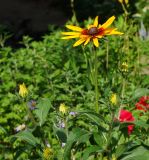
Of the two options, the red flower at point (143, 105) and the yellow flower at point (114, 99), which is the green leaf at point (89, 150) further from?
the red flower at point (143, 105)

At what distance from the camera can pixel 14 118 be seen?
12.1ft

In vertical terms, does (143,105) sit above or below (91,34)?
below

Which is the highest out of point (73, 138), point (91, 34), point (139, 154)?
point (91, 34)

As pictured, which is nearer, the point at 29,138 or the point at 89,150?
the point at 89,150

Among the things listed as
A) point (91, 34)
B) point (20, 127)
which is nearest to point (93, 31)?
point (91, 34)

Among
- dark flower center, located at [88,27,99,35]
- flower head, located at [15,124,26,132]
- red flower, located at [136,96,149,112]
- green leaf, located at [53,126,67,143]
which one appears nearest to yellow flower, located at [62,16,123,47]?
dark flower center, located at [88,27,99,35]

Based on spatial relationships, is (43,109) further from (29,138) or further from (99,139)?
(99,139)

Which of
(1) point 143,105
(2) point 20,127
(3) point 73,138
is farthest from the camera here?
(2) point 20,127

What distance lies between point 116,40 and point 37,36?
234 cm

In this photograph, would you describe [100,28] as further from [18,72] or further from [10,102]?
[18,72]

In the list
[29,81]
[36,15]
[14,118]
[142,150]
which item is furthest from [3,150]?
[36,15]

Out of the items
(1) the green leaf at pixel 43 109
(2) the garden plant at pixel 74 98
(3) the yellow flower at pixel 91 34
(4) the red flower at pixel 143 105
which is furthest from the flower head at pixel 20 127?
(3) the yellow flower at pixel 91 34

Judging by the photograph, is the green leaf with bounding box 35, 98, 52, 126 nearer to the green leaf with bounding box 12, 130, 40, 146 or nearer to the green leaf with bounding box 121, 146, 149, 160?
the green leaf with bounding box 12, 130, 40, 146

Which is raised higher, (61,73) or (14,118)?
(61,73)
